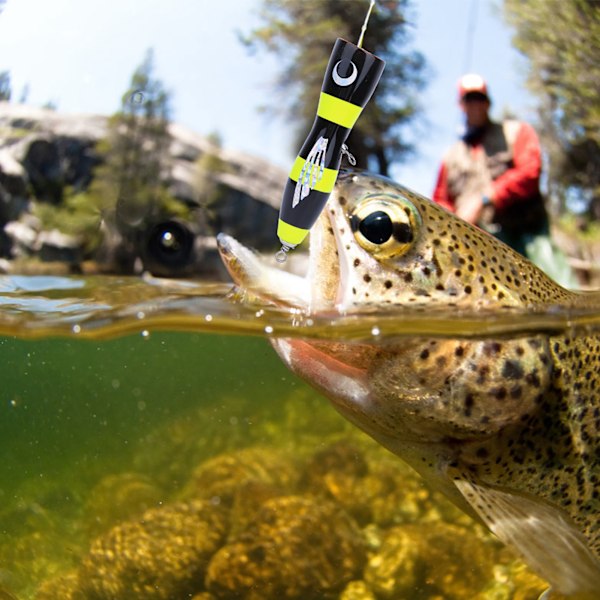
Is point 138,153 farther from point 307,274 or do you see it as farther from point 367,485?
point 307,274

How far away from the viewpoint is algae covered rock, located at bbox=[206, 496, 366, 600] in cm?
293

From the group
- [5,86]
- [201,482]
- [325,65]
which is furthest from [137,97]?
[201,482]

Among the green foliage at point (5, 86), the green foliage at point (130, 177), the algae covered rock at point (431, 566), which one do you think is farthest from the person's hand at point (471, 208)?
the green foliage at point (5, 86)

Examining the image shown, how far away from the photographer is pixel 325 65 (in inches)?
383

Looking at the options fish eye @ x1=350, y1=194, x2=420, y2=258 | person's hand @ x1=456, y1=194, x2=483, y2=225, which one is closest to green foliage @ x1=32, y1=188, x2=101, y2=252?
person's hand @ x1=456, y1=194, x2=483, y2=225

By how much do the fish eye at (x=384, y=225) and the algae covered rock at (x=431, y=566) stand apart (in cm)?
160

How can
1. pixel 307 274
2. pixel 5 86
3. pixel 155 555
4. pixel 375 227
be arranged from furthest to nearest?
1. pixel 5 86
2. pixel 155 555
3. pixel 307 274
4. pixel 375 227

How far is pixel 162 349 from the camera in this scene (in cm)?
445

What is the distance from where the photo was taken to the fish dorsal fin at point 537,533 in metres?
2.19

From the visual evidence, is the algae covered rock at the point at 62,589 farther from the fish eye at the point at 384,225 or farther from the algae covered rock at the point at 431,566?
the fish eye at the point at 384,225

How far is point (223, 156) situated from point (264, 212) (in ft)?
7.06

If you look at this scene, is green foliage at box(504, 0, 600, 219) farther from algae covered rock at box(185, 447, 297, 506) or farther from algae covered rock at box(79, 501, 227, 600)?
algae covered rock at box(79, 501, 227, 600)

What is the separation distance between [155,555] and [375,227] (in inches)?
77.9

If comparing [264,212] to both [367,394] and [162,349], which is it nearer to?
[162,349]
